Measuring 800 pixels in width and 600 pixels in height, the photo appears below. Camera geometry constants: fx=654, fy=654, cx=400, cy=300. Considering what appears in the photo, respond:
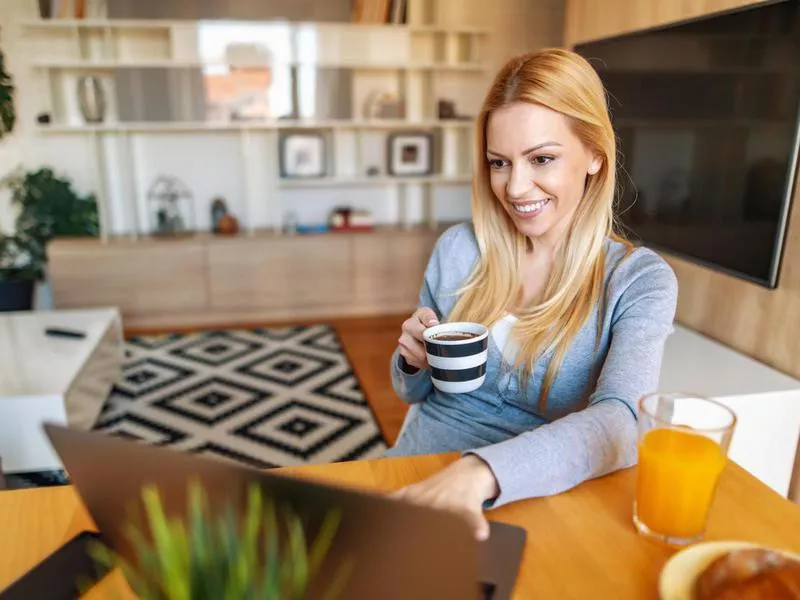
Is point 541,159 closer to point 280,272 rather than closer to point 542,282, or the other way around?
point 542,282

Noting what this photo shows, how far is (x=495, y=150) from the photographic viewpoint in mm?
1118

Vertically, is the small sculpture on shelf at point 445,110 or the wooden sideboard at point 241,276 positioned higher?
the small sculpture on shelf at point 445,110

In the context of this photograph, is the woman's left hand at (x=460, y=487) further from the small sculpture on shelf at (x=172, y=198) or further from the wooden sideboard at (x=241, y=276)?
the small sculpture on shelf at (x=172, y=198)

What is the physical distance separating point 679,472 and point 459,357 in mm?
340

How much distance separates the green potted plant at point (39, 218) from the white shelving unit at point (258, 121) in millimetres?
151

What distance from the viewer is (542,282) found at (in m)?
1.24

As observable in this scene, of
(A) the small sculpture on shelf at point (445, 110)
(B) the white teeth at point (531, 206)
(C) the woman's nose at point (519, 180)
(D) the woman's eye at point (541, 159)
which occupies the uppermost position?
(A) the small sculpture on shelf at point (445, 110)

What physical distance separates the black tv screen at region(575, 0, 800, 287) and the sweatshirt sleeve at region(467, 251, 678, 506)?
721mm

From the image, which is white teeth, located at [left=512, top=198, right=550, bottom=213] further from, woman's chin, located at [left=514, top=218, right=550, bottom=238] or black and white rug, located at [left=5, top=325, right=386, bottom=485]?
black and white rug, located at [left=5, top=325, right=386, bottom=485]

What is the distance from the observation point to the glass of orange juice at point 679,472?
679mm

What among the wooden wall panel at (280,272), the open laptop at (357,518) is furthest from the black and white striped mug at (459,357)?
the wooden wall panel at (280,272)

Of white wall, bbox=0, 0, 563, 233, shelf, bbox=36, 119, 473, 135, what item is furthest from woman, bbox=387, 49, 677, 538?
white wall, bbox=0, 0, 563, 233

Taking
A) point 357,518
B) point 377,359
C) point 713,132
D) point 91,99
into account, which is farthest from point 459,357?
point 91,99

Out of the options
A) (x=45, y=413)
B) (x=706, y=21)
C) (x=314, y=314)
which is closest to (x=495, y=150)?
(x=706, y=21)
